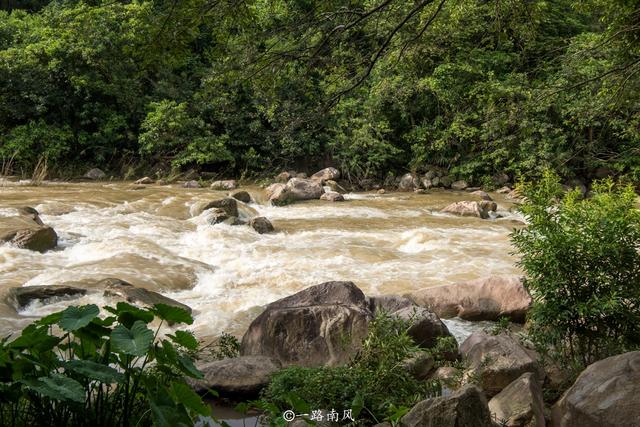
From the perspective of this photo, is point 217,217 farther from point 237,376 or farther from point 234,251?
point 237,376

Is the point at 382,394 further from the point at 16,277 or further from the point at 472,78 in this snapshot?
the point at 472,78

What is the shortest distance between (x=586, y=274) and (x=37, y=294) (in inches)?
220

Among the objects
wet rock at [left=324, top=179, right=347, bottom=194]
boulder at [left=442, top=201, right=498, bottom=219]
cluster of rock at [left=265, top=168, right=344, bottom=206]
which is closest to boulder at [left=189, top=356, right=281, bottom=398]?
boulder at [left=442, top=201, right=498, bottom=219]

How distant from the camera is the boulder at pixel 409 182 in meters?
18.4

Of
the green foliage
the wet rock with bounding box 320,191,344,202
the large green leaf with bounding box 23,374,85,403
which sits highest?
the large green leaf with bounding box 23,374,85,403

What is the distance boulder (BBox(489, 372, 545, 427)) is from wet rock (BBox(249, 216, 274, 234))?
24.8 ft

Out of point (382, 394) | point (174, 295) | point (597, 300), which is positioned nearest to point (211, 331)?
point (174, 295)

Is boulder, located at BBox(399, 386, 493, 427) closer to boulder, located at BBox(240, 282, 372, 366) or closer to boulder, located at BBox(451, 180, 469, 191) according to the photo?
boulder, located at BBox(240, 282, 372, 366)

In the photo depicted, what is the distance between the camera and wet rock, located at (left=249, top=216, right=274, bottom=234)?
11061 millimetres

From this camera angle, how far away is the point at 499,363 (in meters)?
4.31

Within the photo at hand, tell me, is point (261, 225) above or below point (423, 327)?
below

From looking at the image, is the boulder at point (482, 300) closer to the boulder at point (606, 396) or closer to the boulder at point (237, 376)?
the boulder at point (237, 376)

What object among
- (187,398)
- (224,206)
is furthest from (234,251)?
(187,398)

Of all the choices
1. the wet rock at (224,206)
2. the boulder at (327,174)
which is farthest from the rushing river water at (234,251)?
the boulder at (327,174)
